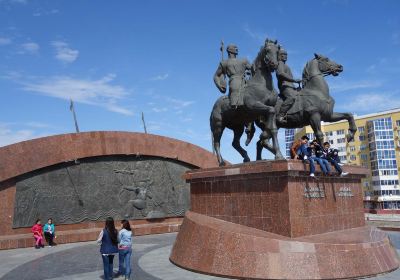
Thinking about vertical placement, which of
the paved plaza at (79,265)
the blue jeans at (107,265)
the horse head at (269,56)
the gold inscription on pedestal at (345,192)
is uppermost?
the horse head at (269,56)

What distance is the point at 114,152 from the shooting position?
17.3m

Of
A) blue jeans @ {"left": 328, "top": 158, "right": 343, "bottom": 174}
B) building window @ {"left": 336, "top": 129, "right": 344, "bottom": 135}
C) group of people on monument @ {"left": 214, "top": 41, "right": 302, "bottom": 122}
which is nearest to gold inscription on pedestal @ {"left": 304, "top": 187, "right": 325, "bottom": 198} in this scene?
blue jeans @ {"left": 328, "top": 158, "right": 343, "bottom": 174}

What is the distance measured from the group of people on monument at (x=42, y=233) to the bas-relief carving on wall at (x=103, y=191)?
1.12 metres

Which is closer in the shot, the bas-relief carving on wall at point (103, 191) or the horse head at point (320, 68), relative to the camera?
the horse head at point (320, 68)

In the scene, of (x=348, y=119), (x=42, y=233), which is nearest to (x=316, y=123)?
(x=348, y=119)

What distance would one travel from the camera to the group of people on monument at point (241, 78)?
10.1 meters

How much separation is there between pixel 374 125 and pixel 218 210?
57.2 meters

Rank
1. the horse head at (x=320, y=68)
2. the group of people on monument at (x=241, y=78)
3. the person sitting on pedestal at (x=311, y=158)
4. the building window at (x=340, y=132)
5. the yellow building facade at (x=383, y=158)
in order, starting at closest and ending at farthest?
the person sitting on pedestal at (x=311, y=158) → the group of people on monument at (x=241, y=78) → the horse head at (x=320, y=68) → the yellow building facade at (x=383, y=158) → the building window at (x=340, y=132)

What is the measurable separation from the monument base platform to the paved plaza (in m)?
0.30

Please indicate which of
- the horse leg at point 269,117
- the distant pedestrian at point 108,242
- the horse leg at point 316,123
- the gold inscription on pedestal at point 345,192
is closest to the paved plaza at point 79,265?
the distant pedestrian at point 108,242

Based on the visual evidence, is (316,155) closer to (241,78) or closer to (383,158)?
(241,78)

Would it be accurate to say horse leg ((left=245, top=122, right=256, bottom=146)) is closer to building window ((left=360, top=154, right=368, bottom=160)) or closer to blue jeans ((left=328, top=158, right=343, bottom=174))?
→ blue jeans ((left=328, top=158, right=343, bottom=174))

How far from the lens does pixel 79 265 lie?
9.43 m

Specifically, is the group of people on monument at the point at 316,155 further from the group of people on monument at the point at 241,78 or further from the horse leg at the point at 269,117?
the group of people on monument at the point at 241,78
